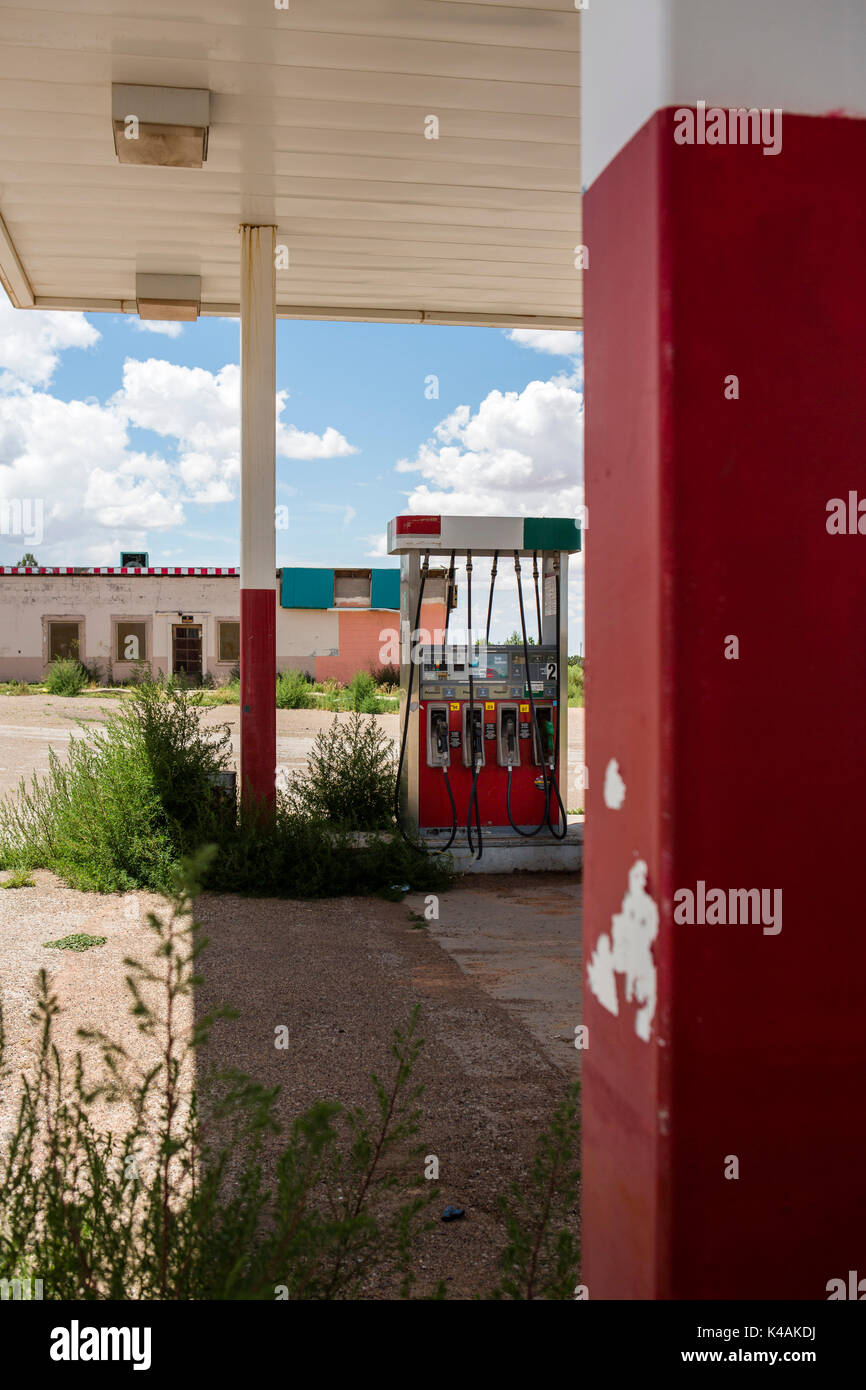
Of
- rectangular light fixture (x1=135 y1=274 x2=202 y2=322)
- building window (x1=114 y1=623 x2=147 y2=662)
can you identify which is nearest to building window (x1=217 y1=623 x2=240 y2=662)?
building window (x1=114 y1=623 x2=147 y2=662)

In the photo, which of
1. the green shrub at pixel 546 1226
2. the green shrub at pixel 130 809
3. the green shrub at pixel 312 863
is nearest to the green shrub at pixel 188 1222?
the green shrub at pixel 546 1226

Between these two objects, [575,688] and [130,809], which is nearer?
[130,809]

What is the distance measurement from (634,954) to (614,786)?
32cm

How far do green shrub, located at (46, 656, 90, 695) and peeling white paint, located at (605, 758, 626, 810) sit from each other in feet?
105

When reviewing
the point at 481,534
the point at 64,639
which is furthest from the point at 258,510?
the point at 64,639

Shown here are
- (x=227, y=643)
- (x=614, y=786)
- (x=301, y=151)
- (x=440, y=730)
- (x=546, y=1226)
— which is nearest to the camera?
(x=614, y=786)

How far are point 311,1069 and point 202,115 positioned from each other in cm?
591

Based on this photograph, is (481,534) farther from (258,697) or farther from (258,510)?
(258,697)

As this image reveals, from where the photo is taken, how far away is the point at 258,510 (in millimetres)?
9375

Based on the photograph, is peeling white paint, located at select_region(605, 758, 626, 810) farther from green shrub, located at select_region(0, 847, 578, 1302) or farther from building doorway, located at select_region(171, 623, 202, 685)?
building doorway, located at select_region(171, 623, 202, 685)

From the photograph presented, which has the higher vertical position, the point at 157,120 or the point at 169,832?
the point at 157,120

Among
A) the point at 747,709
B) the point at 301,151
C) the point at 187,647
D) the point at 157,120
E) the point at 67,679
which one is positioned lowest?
the point at 747,709

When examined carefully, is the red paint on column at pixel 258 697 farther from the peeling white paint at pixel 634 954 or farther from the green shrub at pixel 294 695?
the green shrub at pixel 294 695
